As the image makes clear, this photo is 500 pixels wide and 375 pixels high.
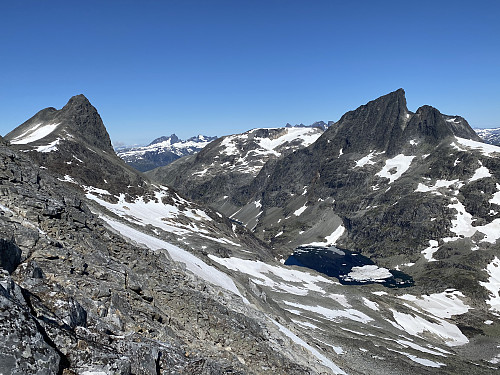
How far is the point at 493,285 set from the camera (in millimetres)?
179875

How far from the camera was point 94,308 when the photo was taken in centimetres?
1759

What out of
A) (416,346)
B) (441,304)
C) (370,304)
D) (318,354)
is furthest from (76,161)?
(441,304)

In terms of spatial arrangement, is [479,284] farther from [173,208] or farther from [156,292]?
[156,292]

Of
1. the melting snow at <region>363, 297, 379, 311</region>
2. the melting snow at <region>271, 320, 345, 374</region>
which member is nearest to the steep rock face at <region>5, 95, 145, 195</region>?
the melting snow at <region>363, 297, 379, 311</region>

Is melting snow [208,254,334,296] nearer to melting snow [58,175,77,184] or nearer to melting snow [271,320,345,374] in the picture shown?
melting snow [271,320,345,374]

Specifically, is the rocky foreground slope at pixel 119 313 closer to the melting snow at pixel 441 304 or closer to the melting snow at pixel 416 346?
the melting snow at pixel 416 346

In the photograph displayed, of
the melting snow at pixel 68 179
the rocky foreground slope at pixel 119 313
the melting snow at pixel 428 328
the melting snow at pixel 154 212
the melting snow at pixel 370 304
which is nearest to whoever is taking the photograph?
the rocky foreground slope at pixel 119 313

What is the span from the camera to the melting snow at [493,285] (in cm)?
15975

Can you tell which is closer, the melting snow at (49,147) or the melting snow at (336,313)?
the melting snow at (336,313)

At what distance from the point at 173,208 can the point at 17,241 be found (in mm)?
137533

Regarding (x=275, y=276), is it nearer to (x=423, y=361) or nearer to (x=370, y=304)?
(x=370, y=304)

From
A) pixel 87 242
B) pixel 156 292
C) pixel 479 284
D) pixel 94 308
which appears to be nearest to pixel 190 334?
pixel 156 292

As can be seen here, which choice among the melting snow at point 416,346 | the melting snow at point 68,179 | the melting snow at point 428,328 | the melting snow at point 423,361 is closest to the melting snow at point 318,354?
the melting snow at point 423,361

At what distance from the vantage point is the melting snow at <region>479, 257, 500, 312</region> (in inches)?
6289
